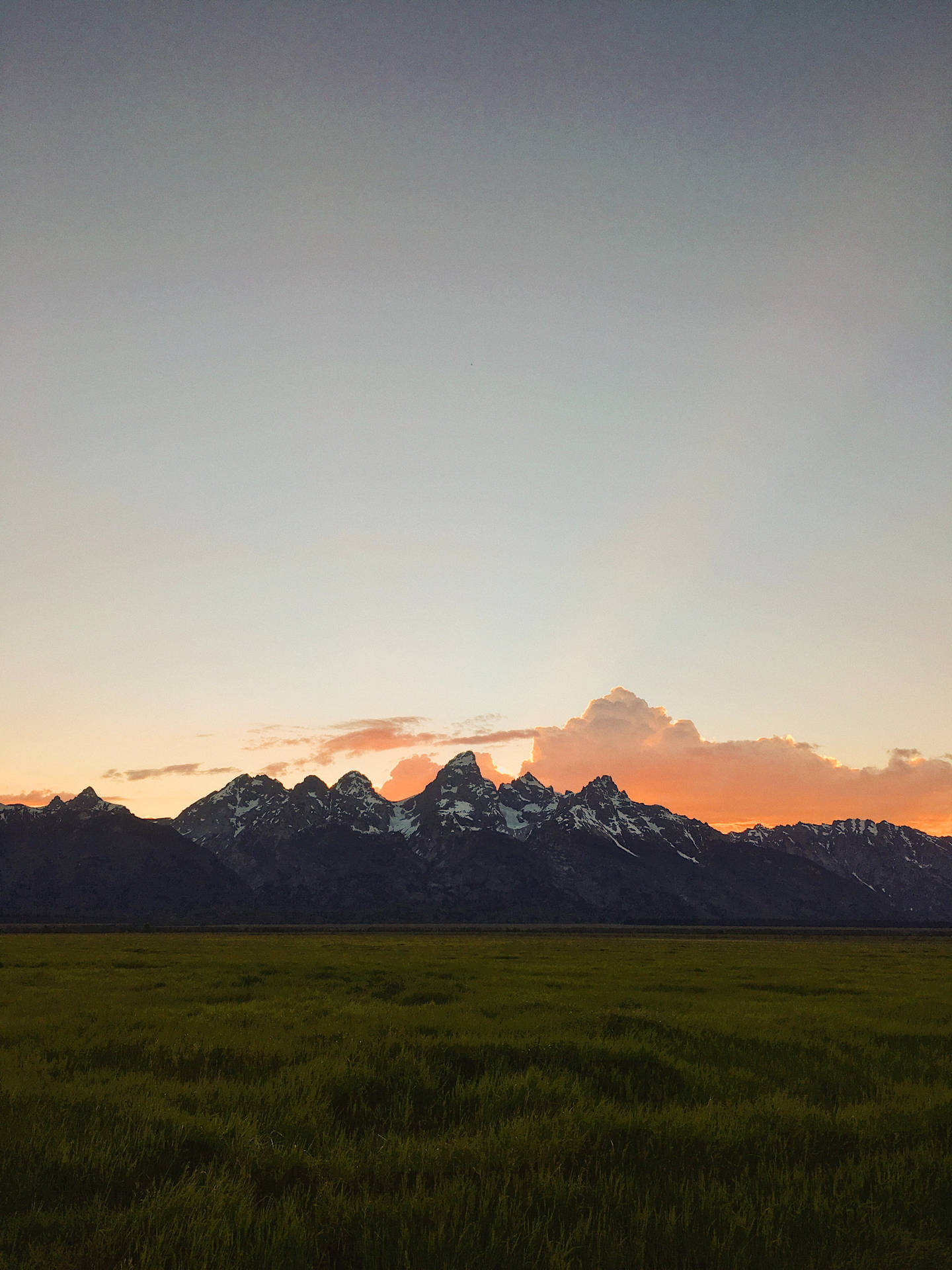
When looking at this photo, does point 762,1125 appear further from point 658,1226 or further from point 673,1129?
point 658,1226

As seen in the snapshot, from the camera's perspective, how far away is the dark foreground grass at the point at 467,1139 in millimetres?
5930

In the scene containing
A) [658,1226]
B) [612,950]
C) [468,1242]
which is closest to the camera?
[468,1242]

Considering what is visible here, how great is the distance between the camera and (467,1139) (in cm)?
820

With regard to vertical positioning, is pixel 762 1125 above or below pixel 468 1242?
below

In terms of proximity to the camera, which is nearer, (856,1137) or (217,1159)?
(217,1159)

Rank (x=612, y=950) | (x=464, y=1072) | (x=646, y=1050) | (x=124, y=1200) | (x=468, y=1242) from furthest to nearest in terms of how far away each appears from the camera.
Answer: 1. (x=612, y=950)
2. (x=646, y=1050)
3. (x=464, y=1072)
4. (x=124, y=1200)
5. (x=468, y=1242)

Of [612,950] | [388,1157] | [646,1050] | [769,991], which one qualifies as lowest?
[612,950]

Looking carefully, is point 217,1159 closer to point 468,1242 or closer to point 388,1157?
point 388,1157

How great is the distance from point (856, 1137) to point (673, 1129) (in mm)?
2408

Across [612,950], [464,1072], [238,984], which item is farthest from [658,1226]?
[612,950]

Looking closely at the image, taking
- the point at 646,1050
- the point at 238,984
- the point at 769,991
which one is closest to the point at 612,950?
the point at 769,991

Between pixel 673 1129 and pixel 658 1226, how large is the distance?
285cm

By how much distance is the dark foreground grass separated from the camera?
233 inches

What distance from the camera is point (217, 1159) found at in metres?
7.66
